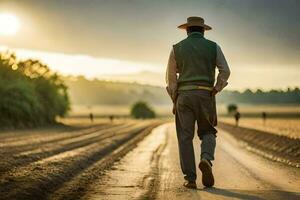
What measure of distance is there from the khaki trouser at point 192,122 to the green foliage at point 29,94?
40635mm

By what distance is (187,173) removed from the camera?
9539mm

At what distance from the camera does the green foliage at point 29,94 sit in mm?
50312

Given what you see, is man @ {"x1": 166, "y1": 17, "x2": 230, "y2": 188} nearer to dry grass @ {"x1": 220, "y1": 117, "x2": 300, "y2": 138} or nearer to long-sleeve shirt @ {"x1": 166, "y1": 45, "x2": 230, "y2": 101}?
long-sleeve shirt @ {"x1": 166, "y1": 45, "x2": 230, "y2": 101}

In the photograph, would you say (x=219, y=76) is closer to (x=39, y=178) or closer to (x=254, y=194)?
(x=254, y=194)

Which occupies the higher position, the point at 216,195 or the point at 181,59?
the point at 181,59

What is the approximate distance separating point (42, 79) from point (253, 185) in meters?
55.3

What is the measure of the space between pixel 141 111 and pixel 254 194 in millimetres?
127794

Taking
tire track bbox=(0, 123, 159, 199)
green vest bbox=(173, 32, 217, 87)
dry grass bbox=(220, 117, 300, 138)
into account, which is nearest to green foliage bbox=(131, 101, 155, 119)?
dry grass bbox=(220, 117, 300, 138)

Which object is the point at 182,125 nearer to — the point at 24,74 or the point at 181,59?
the point at 181,59

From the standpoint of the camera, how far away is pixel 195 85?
9.49 meters

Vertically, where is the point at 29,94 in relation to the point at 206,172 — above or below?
above

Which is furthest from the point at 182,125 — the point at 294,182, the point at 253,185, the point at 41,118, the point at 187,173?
the point at 41,118

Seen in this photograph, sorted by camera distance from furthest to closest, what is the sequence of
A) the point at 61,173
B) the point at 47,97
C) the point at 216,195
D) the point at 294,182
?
the point at 47,97 → the point at 61,173 → the point at 294,182 → the point at 216,195

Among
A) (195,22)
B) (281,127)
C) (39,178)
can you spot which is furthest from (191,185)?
(281,127)
